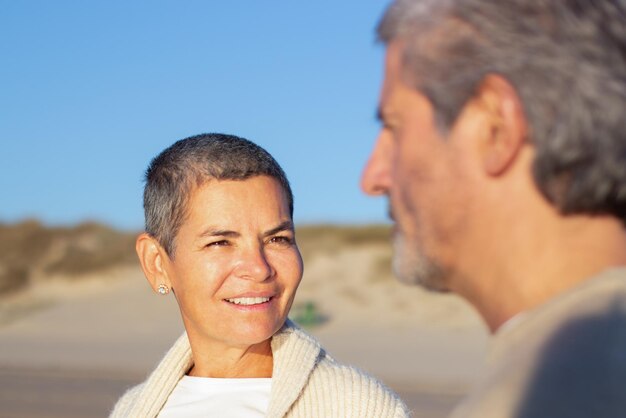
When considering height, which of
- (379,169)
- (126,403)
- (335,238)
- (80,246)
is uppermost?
(379,169)

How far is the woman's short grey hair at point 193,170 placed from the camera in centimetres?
346

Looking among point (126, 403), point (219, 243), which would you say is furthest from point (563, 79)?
point (126, 403)

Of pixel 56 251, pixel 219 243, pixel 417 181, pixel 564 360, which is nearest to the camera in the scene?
pixel 564 360

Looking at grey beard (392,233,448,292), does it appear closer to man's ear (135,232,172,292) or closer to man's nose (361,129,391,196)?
man's nose (361,129,391,196)

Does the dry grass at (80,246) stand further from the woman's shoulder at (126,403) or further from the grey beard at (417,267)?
the grey beard at (417,267)

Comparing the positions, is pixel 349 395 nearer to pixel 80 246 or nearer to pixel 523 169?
pixel 523 169

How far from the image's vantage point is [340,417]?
3.30 m

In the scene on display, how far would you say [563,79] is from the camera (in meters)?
1.53

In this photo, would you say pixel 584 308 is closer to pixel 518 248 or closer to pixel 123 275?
pixel 518 248

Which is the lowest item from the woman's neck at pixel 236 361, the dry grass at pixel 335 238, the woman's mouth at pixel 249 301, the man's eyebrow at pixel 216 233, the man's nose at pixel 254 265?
the dry grass at pixel 335 238

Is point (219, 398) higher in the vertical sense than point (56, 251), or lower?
higher

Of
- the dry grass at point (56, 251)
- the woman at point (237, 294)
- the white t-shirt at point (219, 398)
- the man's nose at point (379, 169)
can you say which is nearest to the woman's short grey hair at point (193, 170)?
the woman at point (237, 294)

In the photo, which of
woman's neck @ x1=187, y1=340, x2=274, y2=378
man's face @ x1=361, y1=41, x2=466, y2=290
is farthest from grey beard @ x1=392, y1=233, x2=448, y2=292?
woman's neck @ x1=187, y1=340, x2=274, y2=378

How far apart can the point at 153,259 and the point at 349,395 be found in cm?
89
